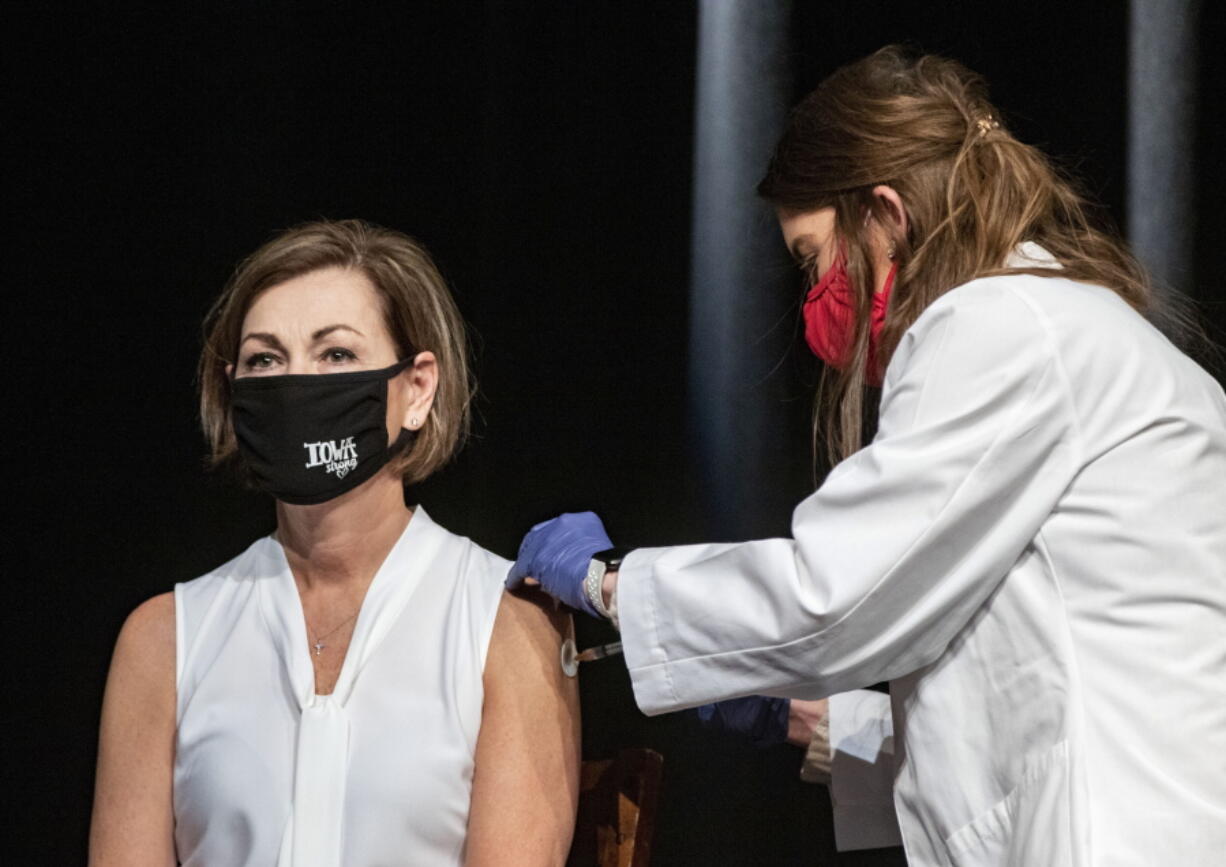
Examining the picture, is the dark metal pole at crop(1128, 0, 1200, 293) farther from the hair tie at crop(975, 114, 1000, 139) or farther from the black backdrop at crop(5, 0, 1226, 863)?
the hair tie at crop(975, 114, 1000, 139)

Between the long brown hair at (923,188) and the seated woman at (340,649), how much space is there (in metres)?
0.59

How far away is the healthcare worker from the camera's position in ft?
4.50

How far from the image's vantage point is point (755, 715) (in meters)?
1.97

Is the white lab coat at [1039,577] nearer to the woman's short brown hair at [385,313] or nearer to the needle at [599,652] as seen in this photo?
the needle at [599,652]

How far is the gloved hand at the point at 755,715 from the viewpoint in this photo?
1.95 m

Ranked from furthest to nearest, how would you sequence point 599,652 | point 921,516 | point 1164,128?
point 1164,128, point 599,652, point 921,516

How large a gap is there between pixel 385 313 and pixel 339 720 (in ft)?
1.88

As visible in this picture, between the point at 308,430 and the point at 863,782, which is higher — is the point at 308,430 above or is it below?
above

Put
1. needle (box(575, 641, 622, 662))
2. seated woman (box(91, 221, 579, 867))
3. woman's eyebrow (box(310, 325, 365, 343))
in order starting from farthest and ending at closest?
woman's eyebrow (box(310, 325, 365, 343)) < seated woman (box(91, 221, 579, 867)) < needle (box(575, 641, 622, 662))

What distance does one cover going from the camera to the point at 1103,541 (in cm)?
140

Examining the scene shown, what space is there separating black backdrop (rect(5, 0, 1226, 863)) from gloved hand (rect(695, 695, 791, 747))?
0.47 meters

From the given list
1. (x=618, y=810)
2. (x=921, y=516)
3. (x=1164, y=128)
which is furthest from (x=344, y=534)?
(x=1164, y=128)

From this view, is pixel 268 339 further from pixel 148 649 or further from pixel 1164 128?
pixel 1164 128

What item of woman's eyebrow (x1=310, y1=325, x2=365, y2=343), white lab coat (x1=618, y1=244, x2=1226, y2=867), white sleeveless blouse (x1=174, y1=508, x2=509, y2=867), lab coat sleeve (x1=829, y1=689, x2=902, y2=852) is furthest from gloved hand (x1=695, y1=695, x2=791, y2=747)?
woman's eyebrow (x1=310, y1=325, x2=365, y2=343)
